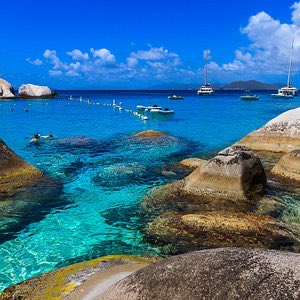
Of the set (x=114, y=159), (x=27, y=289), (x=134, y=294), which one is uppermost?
(x=134, y=294)

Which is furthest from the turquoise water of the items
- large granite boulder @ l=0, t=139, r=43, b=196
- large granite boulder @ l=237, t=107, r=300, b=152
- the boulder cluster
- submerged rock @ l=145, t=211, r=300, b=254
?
the boulder cluster

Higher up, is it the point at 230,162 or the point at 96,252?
the point at 230,162

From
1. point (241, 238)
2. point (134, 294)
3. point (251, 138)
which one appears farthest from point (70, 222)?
point (251, 138)

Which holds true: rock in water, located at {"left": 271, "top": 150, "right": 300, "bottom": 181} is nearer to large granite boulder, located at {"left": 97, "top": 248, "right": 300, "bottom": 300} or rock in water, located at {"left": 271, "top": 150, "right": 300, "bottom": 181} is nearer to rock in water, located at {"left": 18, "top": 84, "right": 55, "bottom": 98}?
large granite boulder, located at {"left": 97, "top": 248, "right": 300, "bottom": 300}

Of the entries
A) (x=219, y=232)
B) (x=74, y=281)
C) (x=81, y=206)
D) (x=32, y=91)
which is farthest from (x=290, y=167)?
(x=32, y=91)

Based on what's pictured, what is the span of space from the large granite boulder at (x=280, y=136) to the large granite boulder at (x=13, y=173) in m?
17.0

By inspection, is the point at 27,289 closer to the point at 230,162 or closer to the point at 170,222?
the point at 170,222

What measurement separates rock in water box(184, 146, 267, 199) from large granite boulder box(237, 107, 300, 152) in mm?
10986

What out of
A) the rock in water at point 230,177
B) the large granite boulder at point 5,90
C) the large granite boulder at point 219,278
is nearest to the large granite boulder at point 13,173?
the rock in water at point 230,177

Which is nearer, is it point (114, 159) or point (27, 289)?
point (27, 289)

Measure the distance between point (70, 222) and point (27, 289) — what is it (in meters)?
7.37

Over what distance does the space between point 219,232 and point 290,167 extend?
9816mm

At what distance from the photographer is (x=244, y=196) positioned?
1598 cm

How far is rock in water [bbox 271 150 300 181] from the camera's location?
1975 centimetres
